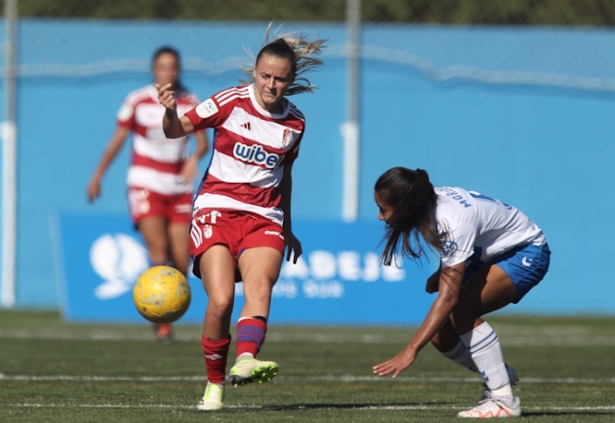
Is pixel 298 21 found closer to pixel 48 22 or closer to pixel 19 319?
pixel 48 22

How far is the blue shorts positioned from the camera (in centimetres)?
656

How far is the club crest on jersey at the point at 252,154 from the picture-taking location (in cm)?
668

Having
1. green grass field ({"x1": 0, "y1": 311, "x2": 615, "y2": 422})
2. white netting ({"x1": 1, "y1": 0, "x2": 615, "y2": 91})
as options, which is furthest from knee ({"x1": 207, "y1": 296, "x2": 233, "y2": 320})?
white netting ({"x1": 1, "y1": 0, "x2": 615, "y2": 91})

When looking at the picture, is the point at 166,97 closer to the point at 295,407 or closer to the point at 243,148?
the point at 243,148

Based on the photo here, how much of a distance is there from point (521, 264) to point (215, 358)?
1.73 metres

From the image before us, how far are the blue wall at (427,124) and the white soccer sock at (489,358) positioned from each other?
38.9 feet

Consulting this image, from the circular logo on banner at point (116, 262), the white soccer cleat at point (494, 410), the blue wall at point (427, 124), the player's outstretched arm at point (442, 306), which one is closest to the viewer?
the player's outstretched arm at point (442, 306)

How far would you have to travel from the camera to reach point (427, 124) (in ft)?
61.2

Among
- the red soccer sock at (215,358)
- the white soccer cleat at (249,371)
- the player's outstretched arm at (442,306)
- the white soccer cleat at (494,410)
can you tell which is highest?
the player's outstretched arm at (442,306)

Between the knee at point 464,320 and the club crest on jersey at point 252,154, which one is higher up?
the club crest on jersey at point 252,154

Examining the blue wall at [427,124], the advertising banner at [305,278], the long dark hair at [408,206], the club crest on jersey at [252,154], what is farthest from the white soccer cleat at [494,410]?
the blue wall at [427,124]

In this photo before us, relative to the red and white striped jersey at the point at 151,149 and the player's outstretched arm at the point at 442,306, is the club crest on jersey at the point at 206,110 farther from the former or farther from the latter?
the red and white striped jersey at the point at 151,149

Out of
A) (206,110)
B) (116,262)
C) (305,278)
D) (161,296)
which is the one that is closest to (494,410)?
(161,296)

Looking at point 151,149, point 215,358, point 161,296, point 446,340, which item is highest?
point 151,149
